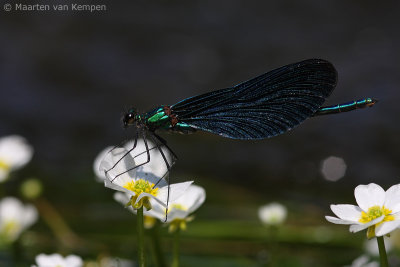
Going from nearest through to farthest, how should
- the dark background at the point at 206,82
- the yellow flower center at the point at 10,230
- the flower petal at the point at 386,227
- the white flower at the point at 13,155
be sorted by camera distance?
1. the flower petal at the point at 386,227
2. the yellow flower center at the point at 10,230
3. the white flower at the point at 13,155
4. the dark background at the point at 206,82

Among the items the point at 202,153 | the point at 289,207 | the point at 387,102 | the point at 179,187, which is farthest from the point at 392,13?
the point at 179,187

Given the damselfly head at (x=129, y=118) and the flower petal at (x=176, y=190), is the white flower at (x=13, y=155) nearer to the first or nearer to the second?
the damselfly head at (x=129, y=118)

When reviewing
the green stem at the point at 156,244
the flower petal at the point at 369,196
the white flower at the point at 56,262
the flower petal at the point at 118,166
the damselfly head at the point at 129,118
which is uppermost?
the damselfly head at the point at 129,118

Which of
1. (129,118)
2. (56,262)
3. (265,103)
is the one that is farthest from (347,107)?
(56,262)

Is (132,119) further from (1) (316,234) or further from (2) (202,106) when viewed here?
(1) (316,234)

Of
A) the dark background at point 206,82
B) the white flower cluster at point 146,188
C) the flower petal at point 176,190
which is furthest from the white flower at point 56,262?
the dark background at point 206,82

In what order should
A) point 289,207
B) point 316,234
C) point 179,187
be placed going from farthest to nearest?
1. point 289,207
2. point 316,234
3. point 179,187

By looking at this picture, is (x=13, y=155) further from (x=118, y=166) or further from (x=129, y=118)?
(x=118, y=166)

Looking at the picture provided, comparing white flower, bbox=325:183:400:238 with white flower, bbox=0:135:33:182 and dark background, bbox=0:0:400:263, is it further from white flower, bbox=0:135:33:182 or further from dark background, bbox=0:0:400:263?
dark background, bbox=0:0:400:263
